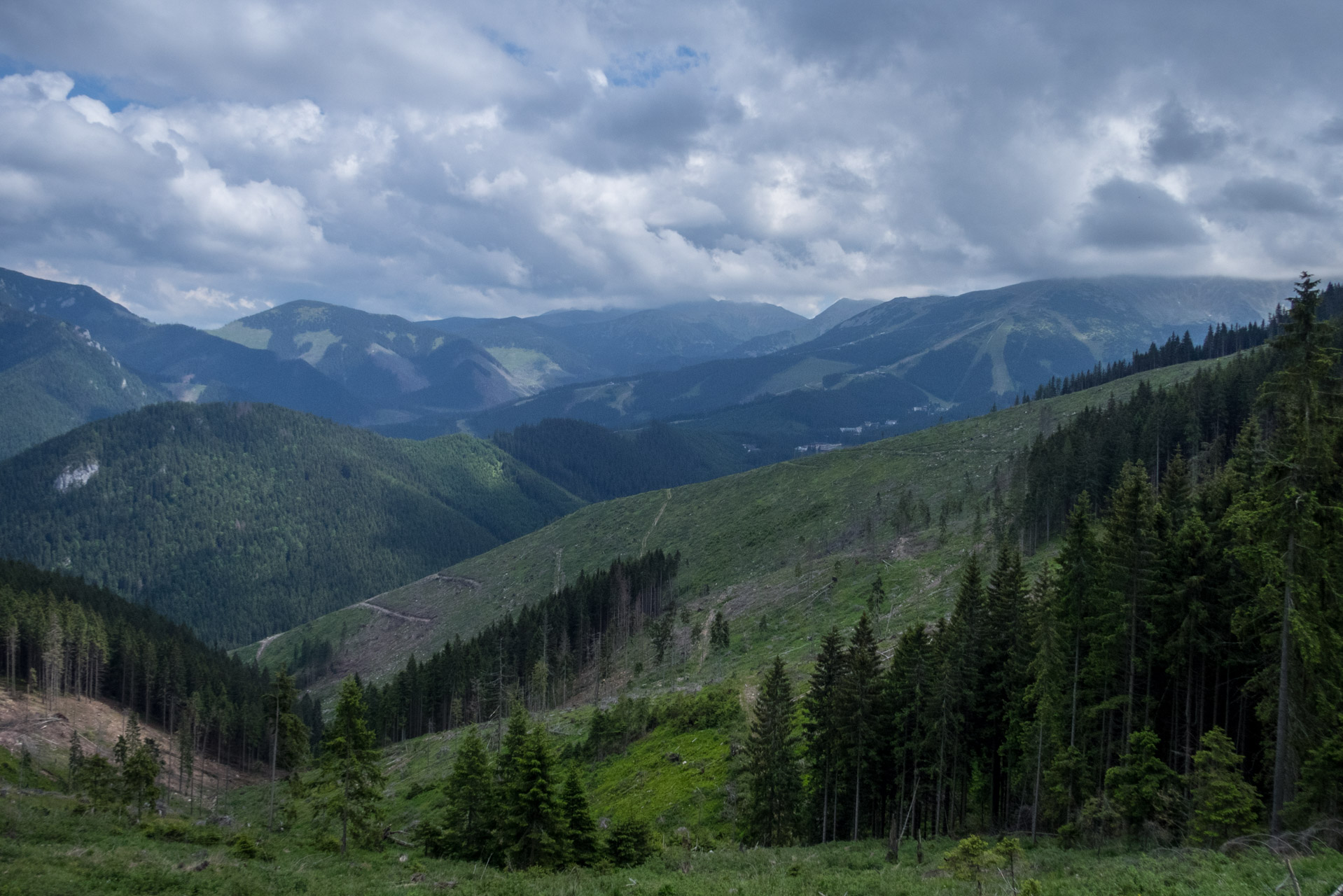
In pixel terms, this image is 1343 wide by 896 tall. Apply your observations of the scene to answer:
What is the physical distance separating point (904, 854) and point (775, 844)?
12890 millimetres

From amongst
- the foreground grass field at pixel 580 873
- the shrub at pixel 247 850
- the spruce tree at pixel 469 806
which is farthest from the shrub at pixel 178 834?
the spruce tree at pixel 469 806

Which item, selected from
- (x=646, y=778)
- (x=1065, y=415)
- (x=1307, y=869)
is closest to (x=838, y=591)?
(x=646, y=778)

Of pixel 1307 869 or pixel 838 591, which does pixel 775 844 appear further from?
pixel 838 591

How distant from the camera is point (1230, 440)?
97.8 m

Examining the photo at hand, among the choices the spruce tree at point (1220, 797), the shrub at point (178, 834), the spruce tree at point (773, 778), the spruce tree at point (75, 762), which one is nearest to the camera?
the spruce tree at point (1220, 797)

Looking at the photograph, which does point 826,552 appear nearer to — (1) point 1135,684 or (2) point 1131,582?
(1) point 1135,684

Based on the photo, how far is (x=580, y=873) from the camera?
1229 inches

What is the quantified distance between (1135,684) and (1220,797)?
10536mm

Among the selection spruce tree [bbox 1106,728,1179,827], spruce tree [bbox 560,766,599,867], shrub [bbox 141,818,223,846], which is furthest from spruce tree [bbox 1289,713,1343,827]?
shrub [bbox 141,818,223,846]

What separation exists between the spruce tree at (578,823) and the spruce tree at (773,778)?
12.1m

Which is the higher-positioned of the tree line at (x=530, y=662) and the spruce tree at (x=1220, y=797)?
the spruce tree at (x=1220, y=797)

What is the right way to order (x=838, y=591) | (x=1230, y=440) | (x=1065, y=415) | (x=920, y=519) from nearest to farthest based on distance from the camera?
(x=1230, y=440) < (x=838, y=591) < (x=920, y=519) < (x=1065, y=415)

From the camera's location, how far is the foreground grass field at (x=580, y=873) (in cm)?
2197

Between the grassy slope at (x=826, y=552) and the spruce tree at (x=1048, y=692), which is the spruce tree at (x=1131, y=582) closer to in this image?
the spruce tree at (x=1048, y=692)
